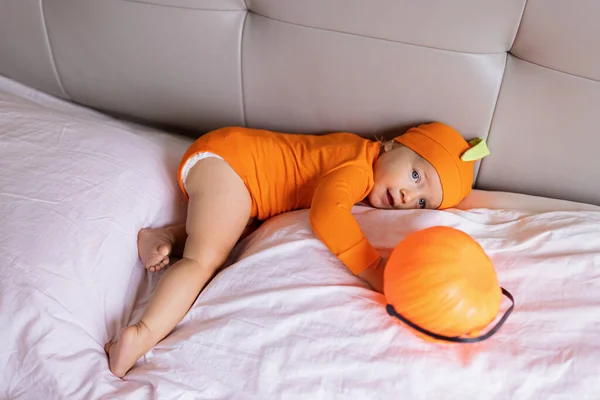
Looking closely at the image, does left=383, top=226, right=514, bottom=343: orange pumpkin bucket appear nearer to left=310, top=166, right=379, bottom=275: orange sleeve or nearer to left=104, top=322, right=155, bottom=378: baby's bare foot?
left=310, top=166, right=379, bottom=275: orange sleeve

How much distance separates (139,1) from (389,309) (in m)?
0.90

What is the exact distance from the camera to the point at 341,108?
49.1 inches

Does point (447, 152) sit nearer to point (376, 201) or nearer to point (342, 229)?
point (376, 201)

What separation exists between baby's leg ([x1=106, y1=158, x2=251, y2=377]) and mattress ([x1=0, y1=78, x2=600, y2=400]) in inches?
1.1

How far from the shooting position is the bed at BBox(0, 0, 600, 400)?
0.87 meters

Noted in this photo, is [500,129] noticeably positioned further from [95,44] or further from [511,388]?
[95,44]

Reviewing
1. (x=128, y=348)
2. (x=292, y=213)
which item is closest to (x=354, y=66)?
(x=292, y=213)

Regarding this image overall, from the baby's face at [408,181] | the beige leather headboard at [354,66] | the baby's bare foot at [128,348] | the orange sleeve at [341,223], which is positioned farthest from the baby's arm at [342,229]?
the baby's bare foot at [128,348]

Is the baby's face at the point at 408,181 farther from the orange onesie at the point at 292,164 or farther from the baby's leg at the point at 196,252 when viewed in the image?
the baby's leg at the point at 196,252

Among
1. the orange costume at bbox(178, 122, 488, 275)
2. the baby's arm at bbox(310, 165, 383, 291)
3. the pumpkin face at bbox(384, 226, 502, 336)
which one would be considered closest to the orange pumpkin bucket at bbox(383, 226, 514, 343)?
the pumpkin face at bbox(384, 226, 502, 336)

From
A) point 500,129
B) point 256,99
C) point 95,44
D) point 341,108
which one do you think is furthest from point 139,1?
point 500,129

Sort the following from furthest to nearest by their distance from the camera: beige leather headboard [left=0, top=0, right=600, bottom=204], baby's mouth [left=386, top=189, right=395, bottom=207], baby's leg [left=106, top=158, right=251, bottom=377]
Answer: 1. baby's mouth [left=386, top=189, right=395, bottom=207]
2. beige leather headboard [left=0, top=0, right=600, bottom=204]
3. baby's leg [left=106, top=158, right=251, bottom=377]

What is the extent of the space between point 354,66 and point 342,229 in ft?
1.26

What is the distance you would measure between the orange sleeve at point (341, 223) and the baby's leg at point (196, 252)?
Answer: 180 millimetres
